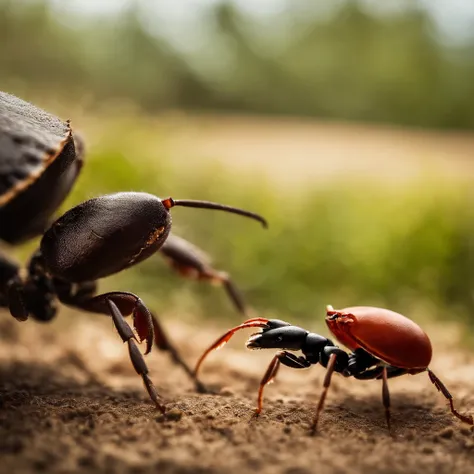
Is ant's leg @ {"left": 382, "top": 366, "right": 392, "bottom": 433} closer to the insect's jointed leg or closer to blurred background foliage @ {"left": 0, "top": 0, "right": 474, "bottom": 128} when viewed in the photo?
the insect's jointed leg

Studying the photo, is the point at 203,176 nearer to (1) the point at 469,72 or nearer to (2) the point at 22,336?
(2) the point at 22,336

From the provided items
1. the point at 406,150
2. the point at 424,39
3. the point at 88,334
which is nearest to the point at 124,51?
the point at 424,39

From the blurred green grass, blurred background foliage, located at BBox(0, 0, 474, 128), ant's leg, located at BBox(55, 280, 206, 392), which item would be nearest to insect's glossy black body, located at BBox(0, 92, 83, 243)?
ant's leg, located at BBox(55, 280, 206, 392)

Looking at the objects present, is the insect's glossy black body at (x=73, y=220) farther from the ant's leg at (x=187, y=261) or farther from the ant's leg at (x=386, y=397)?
the ant's leg at (x=386, y=397)

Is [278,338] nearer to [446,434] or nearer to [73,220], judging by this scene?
[446,434]

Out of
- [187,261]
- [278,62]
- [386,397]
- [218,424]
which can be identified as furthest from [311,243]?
[278,62]
